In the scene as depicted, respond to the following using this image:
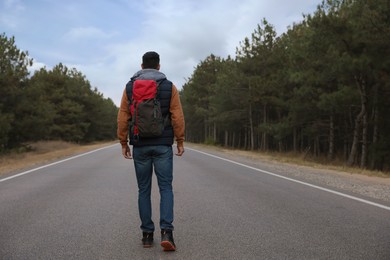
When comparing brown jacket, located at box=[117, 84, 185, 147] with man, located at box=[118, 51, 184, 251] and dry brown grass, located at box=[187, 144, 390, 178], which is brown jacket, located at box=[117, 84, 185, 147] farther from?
dry brown grass, located at box=[187, 144, 390, 178]

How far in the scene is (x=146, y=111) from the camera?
4230 mm

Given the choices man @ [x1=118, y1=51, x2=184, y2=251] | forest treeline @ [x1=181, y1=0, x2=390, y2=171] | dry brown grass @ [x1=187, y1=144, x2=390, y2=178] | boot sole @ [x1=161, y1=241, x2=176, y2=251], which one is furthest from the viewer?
forest treeline @ [x1=181, y1=0, x2=390, y2=171]

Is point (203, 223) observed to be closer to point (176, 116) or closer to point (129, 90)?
point (176, 116)

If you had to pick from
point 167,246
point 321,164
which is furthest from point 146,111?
point 321,164

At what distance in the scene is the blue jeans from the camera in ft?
14.2

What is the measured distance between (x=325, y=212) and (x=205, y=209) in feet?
5.93

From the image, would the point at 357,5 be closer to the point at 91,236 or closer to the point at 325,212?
the point at 325,212

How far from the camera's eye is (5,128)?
25.5 meters

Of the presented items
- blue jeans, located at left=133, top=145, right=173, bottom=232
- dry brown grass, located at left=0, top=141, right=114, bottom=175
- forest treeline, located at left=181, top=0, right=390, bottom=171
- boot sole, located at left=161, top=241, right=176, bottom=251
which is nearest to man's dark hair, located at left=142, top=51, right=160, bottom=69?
blue jeans, located at left=133, top=145, right=173, bottom=232

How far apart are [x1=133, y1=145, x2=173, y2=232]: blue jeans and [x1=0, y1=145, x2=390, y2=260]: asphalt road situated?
31cm

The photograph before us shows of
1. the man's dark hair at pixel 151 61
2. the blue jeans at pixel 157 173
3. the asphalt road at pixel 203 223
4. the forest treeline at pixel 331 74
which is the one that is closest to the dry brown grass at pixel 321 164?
the forest treeline at pixel 331 74

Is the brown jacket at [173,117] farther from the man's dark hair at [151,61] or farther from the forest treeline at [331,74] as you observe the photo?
the forest treeline at [331,74]

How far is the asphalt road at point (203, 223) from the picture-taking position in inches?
167

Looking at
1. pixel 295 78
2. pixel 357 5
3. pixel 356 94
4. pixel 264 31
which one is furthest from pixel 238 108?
pixel 357 5
